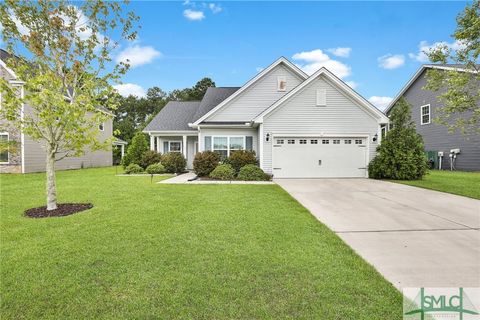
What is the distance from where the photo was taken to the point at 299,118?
558 inches

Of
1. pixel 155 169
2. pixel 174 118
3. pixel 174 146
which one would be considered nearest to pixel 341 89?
pixel 155 169

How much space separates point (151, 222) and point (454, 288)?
16.2 feet

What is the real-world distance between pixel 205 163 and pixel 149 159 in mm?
5156

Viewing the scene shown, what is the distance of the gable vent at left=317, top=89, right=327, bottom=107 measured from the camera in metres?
14.1

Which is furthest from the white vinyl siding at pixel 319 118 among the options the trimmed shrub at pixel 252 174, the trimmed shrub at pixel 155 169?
the trimmed shrub at pixel 155 169

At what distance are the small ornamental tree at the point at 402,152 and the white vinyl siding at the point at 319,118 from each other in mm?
1007

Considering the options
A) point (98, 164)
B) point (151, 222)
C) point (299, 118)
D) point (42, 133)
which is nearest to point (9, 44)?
point (42, 133)

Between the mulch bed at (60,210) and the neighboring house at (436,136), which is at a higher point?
the neighboring house at (436,136)

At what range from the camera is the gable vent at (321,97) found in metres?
14.1

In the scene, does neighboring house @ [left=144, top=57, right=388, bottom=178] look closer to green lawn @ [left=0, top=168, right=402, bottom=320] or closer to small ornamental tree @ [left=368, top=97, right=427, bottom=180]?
small ornamental tree @ [left=368, top=97, right=427, bottom=180]

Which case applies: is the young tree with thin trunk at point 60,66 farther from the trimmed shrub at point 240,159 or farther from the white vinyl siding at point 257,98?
the white vinyl siding at point 257,98

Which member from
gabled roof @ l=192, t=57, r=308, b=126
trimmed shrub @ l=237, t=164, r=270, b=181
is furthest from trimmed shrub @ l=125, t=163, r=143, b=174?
trimmed shrub @ l=237, t=164, r=270, b=181

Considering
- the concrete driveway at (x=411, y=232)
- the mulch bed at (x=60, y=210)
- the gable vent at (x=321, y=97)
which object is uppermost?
the gable vent at (x=321, y=97)

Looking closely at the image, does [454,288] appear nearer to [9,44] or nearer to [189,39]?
[9,44]
